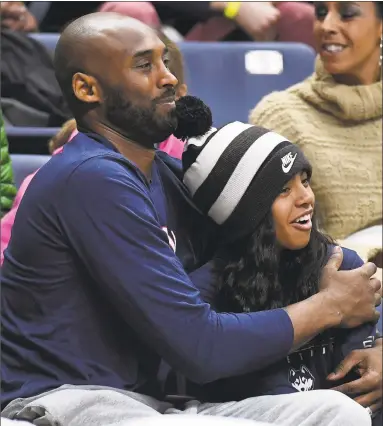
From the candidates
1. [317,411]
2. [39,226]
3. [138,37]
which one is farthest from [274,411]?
[138,37]

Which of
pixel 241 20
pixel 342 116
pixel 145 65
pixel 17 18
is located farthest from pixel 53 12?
pixel 145 65

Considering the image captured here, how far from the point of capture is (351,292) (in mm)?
1110

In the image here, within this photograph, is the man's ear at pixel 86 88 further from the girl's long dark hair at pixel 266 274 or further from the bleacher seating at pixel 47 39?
the bleacher seating at pixel 47 39

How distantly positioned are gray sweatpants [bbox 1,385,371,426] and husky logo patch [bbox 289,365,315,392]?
6cm

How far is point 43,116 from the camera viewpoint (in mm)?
2086

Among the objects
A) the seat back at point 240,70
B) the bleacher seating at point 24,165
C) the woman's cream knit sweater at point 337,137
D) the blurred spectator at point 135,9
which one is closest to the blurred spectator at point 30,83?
the blurred spectator at point 135,9

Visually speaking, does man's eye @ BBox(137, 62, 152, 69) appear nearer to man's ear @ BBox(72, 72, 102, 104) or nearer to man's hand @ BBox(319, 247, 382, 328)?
man's ear @ BBox(72, 72, 102, 104)

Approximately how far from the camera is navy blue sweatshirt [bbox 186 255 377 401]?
1.11 metres

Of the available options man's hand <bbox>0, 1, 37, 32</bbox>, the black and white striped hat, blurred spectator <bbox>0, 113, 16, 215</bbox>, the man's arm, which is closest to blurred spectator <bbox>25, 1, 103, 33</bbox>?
man's hand <bbox>0, 1, 37, 32</bbox>

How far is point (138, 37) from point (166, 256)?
0.77 ft

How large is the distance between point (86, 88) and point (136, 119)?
0.20ft

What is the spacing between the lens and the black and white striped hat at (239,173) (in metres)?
1.12

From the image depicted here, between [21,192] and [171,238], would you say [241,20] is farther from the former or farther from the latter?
[171,238]

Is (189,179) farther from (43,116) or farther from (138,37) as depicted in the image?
(43,116)
